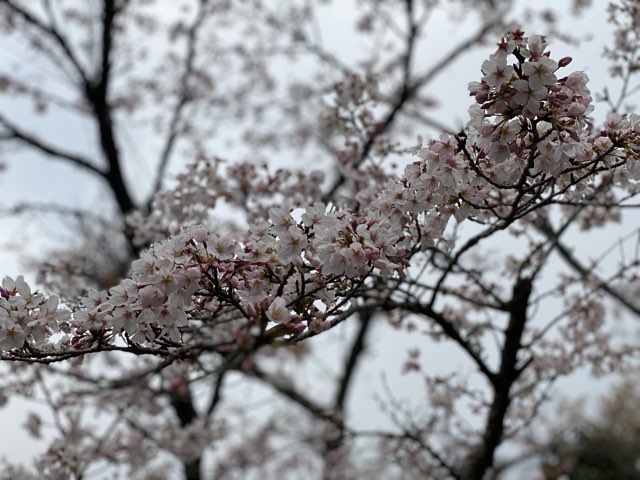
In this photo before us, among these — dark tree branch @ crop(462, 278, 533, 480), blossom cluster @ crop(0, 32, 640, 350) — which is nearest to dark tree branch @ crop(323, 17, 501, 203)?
dark tree branch @ crop(462, 278, 533, 480)

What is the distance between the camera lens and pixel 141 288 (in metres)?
1.78

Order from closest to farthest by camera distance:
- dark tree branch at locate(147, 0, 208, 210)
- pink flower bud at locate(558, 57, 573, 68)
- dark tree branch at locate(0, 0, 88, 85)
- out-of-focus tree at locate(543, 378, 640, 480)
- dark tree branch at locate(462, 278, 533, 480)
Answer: pink flower bud at locate(558, 57, 573, 68)
dark tree branch at locate(462, 278, 533, 480)
dark tree branch at locate(0, 0, 88, 85)
dark tree branch at locate(147, 0, 208, 210)
out-of-focus tree at locate(543, 378, 640, 480)

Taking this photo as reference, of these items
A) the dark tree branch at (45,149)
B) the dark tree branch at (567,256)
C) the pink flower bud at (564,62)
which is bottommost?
the pink flower bud at (564,62)

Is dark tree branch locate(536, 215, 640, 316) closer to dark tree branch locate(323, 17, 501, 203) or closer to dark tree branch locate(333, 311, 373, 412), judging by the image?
dark tree branch locate(323, 17, 501, 203)

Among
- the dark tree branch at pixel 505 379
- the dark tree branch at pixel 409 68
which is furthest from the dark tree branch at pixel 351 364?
the dark tree branch at pixel 505 379

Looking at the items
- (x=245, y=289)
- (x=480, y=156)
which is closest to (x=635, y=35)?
(x=480, y=156)

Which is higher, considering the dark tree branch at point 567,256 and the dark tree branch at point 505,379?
the dark tree branch at point 567,256

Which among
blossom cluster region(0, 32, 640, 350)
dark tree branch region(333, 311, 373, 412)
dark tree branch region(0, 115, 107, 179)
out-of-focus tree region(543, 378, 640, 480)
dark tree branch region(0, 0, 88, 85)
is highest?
dark tree branch region(0, 0, 88, 85)

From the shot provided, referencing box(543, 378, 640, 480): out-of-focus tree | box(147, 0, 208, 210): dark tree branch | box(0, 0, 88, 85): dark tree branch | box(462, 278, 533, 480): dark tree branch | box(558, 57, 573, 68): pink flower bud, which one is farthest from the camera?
box(543, 378, 640, 480): out-of-focus tree

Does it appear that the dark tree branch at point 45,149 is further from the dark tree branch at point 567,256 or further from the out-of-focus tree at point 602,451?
the out-of-focus tree at point 602,451

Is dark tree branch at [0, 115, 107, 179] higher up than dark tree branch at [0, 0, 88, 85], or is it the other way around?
dark tree branch at [0, 0, 88, 85]

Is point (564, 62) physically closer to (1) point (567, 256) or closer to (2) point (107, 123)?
(1) point (567, 256)

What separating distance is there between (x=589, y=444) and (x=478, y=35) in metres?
9.47

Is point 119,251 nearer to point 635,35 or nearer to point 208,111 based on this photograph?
point 208,111
